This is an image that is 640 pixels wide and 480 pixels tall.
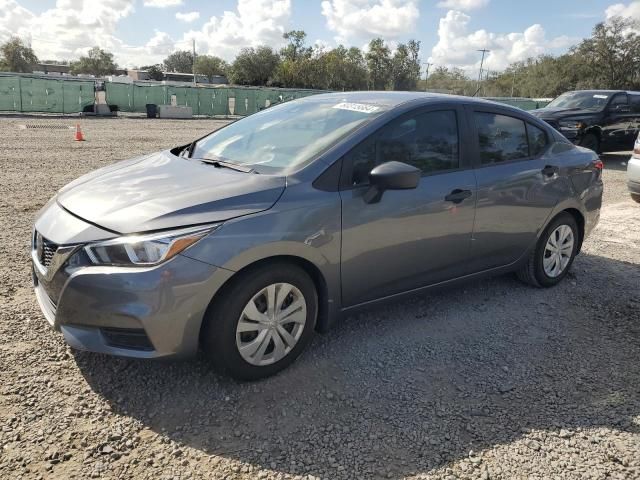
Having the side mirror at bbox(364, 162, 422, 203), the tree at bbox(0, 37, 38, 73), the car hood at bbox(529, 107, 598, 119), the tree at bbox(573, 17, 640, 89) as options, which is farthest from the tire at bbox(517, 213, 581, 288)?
the tree at bbox(0, 37, 38, 73)

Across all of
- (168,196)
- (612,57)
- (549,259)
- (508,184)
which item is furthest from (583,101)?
(612,57)

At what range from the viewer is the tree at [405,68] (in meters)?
81.5

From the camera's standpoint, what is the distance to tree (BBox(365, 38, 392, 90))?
80.2 metres

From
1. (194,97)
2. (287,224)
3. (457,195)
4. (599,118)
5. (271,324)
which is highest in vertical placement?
(194,97)

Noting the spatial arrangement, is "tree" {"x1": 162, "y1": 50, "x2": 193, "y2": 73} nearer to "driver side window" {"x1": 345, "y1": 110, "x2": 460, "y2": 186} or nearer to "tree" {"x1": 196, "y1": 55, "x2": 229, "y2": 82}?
"tree" {"x1": 196, "y1": 55, "x2": 229, "y2": 82}

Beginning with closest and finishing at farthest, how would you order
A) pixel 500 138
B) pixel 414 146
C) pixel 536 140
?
pixel 414 146, pixel 500 138, pixel 536 140

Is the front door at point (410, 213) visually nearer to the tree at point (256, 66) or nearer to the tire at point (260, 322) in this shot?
the tire at point (260, 322)

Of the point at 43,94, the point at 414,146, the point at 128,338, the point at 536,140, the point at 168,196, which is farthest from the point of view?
the point at 43,94

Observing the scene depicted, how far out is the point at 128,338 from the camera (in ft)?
8.82

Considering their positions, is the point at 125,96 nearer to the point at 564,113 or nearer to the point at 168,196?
the point at 564,113

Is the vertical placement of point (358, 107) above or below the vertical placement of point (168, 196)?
above

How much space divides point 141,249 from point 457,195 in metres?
2.24

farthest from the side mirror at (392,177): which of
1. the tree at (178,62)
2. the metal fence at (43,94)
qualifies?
the tree at (178,62)

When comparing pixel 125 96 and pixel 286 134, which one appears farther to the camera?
pixel 125 96
